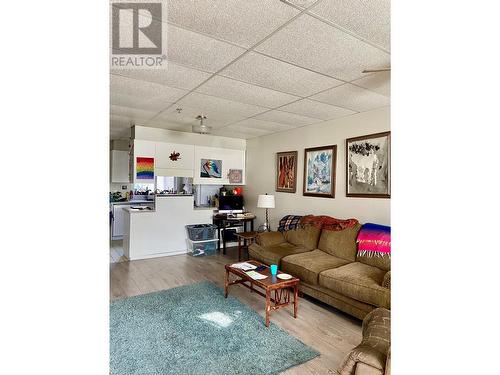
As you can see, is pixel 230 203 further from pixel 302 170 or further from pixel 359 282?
pixel 359 282

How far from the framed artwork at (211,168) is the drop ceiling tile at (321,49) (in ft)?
11.5

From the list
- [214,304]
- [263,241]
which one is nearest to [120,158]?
[263,241]

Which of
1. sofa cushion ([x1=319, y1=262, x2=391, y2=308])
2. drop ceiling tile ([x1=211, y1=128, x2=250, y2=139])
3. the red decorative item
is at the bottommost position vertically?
sofa cushion ([x1=319, y1=262, x2=391, y2=308])

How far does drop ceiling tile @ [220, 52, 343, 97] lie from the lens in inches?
86.8

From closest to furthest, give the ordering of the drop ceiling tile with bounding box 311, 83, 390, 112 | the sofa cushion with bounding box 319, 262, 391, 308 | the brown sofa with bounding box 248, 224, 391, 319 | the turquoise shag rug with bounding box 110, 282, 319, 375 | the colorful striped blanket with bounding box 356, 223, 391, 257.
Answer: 1. the turquoise shag rug with bounding box 110, 282, 319, 375
2. the sofa cushion with bounding box 319, 262, 391, 308
3. the brown sofa with bounding box 248, 224, 391, 319
4. the drop ceiling tile with bounding box 311, 83, 390, 112
5. the colorful striped blanket with bounding box 356, 223, 391, 257

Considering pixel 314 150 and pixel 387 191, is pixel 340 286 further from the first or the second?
pixel 314 150

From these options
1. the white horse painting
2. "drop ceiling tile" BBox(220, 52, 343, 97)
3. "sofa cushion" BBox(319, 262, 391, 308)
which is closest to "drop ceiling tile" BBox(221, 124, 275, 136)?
the white horse painting

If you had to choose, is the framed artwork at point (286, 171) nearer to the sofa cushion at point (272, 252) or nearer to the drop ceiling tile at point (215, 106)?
the sofa cushion at point (272, 252)

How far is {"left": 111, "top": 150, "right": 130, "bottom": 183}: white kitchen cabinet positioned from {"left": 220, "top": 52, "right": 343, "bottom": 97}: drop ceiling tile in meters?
4.96

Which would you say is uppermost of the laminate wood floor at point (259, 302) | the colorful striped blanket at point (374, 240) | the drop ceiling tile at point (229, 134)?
the drop ceiling tile at point (229, 134)

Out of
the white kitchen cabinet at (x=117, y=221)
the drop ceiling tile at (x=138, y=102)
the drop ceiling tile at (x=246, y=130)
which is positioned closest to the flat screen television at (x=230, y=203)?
the drop ceiling tile at (x=246, y=130)

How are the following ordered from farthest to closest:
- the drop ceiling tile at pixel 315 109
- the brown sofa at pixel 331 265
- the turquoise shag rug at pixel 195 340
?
the drop ceiling tile at pixel 315 109
the brown sofa at pixel 331 265
the turquoise shag rug at pixel 195 340

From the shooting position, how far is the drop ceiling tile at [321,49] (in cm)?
174

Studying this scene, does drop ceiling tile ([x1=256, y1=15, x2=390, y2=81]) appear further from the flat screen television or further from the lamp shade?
the flat screen television
